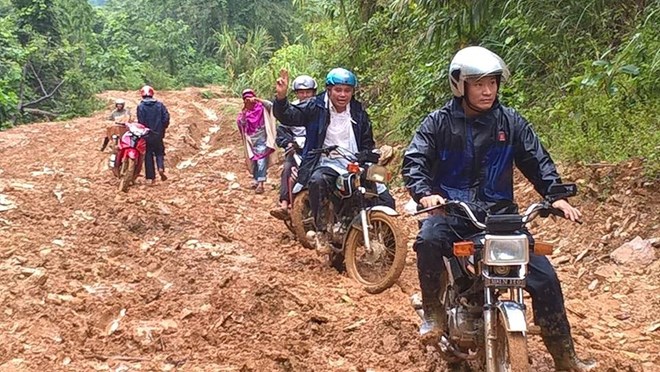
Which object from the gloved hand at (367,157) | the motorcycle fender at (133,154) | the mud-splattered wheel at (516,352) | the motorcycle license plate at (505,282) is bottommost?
the motorcycle fender at (133,154)

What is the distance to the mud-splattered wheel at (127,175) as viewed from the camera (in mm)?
11867

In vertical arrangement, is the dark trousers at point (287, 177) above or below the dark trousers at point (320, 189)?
below

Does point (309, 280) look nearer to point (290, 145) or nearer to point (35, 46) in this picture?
point (290, 145)

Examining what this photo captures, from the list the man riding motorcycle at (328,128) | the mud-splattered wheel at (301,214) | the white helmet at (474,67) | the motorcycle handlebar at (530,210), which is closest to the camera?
the motorcycle handlebar at (530,210)

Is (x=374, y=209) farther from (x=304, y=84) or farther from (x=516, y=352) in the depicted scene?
(x=304, y=84)

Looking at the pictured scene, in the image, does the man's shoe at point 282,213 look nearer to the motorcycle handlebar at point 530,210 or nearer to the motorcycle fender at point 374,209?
the motorcycle fender at point 374,209

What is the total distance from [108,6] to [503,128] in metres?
61.0

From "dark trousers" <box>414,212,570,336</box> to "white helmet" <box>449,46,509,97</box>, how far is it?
0.73m

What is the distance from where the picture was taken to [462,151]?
13.0 ft

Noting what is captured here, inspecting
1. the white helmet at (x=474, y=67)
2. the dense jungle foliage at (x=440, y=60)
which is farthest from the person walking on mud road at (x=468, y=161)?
the dense jungle foliage at (x=440, y=60)

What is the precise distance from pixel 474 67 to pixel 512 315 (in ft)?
4.26

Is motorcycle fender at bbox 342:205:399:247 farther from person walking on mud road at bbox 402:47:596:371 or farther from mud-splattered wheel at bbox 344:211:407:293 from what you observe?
person walking on mud road at bbox 402:47:596:371

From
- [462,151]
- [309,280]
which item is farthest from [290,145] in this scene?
[462,151]

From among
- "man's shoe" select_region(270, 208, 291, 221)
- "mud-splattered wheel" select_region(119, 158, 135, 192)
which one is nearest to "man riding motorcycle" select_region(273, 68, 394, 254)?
"man's shoe" select_region(270, 208, 291, 221)
